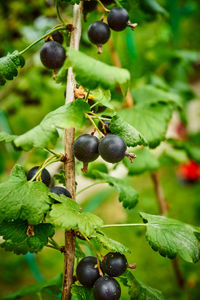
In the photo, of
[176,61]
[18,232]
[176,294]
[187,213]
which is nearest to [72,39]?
[18,232]

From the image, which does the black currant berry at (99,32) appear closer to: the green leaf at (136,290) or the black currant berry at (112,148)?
the black currant berry at (112,148)

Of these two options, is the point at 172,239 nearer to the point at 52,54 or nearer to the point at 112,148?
the point at 112,148

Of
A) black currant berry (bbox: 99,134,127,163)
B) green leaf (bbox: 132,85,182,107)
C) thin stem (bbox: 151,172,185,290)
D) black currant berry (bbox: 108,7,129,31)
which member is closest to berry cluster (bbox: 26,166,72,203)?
black currant berry (bbox: 99,134,127,163)

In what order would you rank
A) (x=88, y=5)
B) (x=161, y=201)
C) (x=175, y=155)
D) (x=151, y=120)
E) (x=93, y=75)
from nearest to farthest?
(x=93, y=75), (x=88, y=5), (x=151, y=120), (x=161, y=201), (x=175, y=155)

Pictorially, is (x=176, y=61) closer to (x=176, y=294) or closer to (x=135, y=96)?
(x=135, y=96)

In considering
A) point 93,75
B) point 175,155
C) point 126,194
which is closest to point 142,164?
point 126,194

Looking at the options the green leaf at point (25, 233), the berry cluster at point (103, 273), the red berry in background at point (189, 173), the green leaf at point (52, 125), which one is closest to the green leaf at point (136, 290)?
the berry cluster at point (103, 273)
